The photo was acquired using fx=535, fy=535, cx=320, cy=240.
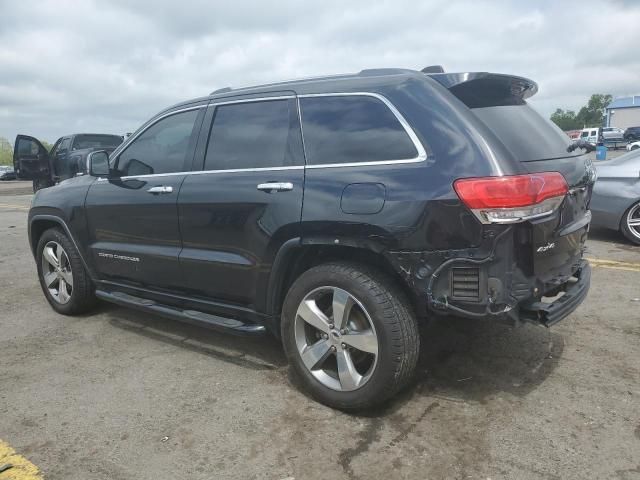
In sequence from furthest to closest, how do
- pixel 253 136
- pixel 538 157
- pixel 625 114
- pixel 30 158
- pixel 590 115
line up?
1. pixel 590 115
2. pixel 625 114
3. pixel 30 158
4. pixel 253 136
5. pixel 538 157

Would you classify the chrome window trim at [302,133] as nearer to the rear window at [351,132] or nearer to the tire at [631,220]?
the rear window at [351,132]

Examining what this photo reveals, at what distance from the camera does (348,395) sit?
2943mm

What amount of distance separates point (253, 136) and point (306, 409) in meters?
1.72

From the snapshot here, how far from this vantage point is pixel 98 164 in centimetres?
414

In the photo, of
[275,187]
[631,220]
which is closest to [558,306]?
[275,187]

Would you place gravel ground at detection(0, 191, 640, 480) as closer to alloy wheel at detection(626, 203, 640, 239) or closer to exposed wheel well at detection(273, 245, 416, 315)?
exposed wheel well at detection(273, 245, 416, 315)

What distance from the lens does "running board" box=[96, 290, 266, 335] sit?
342 centimetres

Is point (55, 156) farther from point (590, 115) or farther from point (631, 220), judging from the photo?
point (590, 115)

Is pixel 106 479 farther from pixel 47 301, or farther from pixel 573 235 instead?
pixel 47 301

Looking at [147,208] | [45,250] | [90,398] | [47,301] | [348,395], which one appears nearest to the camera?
[348,395]

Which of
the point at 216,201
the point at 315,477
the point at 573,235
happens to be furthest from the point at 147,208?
the point at 573,235

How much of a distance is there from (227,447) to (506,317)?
1546 mm

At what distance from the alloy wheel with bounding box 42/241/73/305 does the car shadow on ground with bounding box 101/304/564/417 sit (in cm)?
59

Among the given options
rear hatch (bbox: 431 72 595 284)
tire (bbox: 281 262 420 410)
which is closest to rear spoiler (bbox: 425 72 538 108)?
rear hatch (bbox: 431 72 595 284)
